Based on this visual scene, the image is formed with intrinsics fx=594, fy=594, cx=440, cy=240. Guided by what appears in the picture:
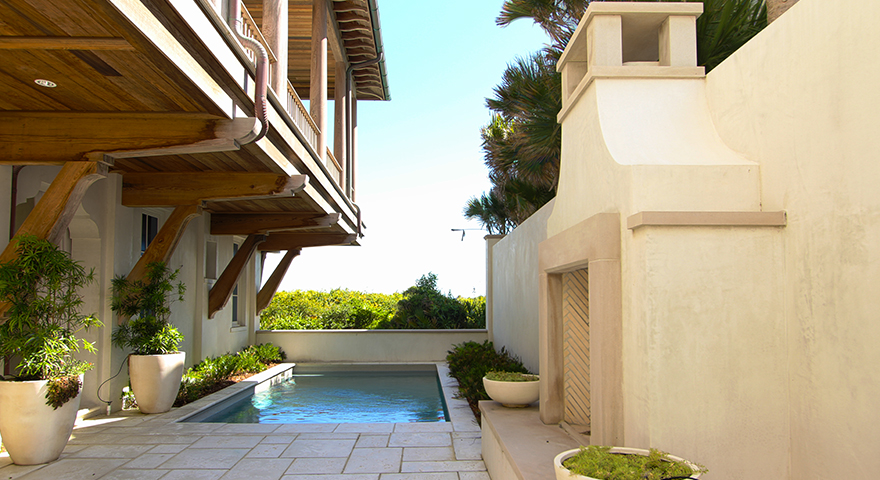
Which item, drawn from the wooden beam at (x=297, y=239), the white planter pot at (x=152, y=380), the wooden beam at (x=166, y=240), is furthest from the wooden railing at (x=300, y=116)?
the wooden beam at (x=297, y=239)

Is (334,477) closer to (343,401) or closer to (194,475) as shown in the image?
(194,475)

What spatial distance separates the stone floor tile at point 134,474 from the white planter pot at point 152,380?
2124 millimetres

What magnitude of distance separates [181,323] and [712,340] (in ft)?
26.8

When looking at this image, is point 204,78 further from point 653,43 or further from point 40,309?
point 653,43

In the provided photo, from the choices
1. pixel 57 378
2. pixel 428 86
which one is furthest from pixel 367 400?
pixel 428 86

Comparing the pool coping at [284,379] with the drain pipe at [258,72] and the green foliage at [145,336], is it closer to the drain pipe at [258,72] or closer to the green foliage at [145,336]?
the green foliage at [145,336]

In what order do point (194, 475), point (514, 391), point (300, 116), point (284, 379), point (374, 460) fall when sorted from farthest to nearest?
1. point (284, 379)
2. point (300, 116)
3. point (374, 460)
4. point (514, 391)
5. point (194, 475)

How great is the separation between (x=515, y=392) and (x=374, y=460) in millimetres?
1349

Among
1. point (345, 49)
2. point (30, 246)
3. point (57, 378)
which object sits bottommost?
point (57, 378)

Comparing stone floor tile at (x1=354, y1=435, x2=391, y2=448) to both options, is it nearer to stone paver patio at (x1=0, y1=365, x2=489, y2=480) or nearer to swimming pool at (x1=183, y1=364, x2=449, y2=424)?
stone paver patio at (x1=0, y1=365, x2=489, y2=480)

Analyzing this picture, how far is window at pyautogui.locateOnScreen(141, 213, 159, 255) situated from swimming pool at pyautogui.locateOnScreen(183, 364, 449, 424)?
249 cm

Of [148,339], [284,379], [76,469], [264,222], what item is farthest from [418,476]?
[284,379]

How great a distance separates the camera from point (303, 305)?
49.0ft

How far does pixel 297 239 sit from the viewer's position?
12047 mm
